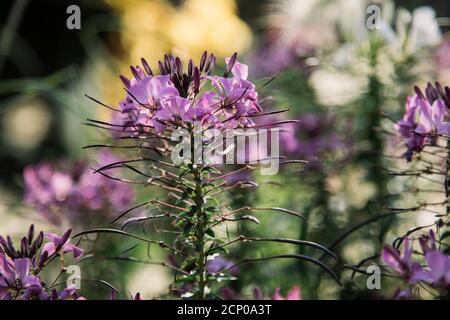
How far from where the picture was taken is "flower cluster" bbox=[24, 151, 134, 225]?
115 centimetres

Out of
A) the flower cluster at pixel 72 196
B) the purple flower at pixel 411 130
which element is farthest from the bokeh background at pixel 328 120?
the purple flower at pixel 411 130

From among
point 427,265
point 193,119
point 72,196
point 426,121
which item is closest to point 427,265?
point 427,265

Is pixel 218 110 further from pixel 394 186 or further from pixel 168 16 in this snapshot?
pixel 168 16

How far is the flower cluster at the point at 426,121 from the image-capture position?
0.73 m

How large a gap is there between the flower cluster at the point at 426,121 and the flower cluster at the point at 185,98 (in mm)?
174

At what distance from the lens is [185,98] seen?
684 mm

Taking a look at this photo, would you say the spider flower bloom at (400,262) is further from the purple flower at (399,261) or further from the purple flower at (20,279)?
the purple flower at (20,279)

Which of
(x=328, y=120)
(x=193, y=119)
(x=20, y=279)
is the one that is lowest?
(x=20, y=279)

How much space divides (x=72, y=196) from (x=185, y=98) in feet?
1.72

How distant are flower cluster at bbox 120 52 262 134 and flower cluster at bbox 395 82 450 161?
0.57 ft

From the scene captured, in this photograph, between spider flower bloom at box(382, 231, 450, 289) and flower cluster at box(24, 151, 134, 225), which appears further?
flower cluster at box(24, 151, 134, 225)

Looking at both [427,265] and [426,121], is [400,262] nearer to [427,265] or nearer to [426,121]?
Answer: [427,265]

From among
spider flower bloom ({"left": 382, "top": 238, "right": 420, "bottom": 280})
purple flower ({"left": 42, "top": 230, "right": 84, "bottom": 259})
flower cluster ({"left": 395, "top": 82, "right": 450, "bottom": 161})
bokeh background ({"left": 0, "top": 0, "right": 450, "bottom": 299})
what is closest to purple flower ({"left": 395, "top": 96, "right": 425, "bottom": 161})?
flower cluster ({"left": 395, "top": 82, "right": 450, "bottom": 161})

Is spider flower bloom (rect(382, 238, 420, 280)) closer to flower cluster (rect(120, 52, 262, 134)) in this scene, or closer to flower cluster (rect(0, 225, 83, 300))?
flower cluster (rect(120, 52, 262, 134))
